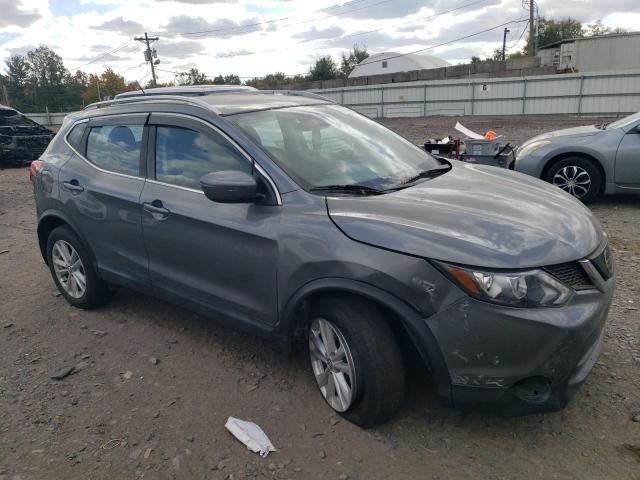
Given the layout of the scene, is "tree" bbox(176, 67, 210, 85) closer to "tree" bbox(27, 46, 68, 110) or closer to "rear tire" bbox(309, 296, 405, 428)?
"tree" bbox(27, 46, 68, 110)

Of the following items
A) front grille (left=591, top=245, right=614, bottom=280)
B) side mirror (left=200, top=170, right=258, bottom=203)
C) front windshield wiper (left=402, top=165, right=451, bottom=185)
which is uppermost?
side mirror (left=200, top=170, right=258, bottom=203)

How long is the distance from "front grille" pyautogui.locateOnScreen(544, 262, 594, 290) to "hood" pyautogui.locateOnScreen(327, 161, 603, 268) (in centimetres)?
3

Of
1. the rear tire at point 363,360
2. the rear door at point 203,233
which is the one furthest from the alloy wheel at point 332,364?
the rear door at point 203,233

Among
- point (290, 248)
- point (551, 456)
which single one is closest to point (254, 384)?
Result: point (290, 248)

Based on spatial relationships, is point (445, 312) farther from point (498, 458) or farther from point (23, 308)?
point (23, 308)

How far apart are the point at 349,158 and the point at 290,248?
848 millimetres

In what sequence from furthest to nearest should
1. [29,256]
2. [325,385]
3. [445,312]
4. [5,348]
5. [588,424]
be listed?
[29,256], [5,348], [325,385], [588,424], [445,312]

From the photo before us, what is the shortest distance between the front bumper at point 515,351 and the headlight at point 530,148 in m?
5.12

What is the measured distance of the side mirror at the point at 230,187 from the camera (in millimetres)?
2746

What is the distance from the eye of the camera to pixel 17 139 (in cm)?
1359

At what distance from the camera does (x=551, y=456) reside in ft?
8.23

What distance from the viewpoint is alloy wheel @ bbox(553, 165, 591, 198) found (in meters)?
6.84

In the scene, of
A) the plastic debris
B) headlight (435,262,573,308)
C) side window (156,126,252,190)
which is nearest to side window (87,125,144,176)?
side window (156,126,252,190)

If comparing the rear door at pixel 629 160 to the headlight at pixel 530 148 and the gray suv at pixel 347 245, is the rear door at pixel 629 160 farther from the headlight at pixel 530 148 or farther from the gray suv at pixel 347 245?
the gray suv at pixel 347 245
